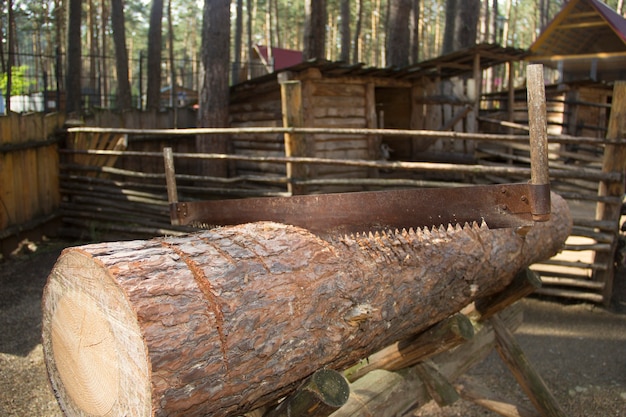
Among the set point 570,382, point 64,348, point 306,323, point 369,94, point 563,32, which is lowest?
point 570,382

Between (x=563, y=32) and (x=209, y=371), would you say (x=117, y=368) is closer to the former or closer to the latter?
(x=209, y=371)

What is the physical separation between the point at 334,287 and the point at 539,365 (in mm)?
3134

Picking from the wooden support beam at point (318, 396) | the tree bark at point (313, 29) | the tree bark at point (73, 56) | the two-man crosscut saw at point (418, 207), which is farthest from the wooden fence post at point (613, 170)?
the tree bark at point (73, 56)

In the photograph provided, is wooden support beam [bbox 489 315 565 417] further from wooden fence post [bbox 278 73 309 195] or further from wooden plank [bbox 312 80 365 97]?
wooden plank [bbox 312 80 365 97]

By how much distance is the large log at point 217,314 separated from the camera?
1.63 metres

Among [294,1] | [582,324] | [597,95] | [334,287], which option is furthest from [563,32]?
[294,1]

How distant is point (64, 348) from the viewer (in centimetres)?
207

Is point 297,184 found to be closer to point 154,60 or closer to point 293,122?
point 293,122

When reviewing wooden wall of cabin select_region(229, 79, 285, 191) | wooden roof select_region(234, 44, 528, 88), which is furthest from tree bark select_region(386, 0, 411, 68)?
wooden wall of cabin select_region(229, 79, 285, 191)

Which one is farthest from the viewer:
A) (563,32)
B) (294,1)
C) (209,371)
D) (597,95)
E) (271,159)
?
(294,1)

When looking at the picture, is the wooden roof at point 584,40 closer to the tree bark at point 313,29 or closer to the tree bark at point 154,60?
the tree bark at point 313,29

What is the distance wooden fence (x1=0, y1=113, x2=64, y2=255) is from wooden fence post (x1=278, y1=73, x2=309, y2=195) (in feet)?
10.7

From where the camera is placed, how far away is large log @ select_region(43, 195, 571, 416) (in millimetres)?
1629

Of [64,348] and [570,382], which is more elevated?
[64,348]
